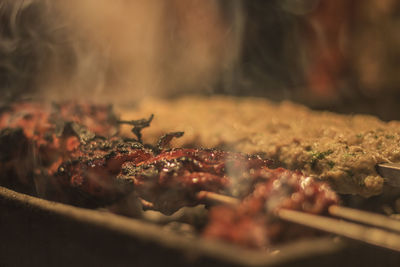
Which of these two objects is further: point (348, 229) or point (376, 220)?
point (376, 220)

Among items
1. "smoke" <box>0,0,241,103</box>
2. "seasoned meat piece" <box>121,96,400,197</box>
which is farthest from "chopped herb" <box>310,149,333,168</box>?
"smoke" <box>0,0,241,103</box>

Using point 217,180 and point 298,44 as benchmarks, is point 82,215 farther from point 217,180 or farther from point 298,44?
point 298,44

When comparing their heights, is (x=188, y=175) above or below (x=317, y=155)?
below

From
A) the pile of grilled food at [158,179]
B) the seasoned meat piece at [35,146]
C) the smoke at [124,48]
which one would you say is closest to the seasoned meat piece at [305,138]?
the pile of grilled food at [158,179]

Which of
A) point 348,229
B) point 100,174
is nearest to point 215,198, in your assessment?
point 348,229

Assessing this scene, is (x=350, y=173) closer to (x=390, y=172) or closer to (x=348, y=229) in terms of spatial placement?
(x=390, y=172)

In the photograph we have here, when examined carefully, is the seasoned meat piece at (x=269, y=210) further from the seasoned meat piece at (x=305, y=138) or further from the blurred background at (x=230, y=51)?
the blurred background at (x=230, y=51)
